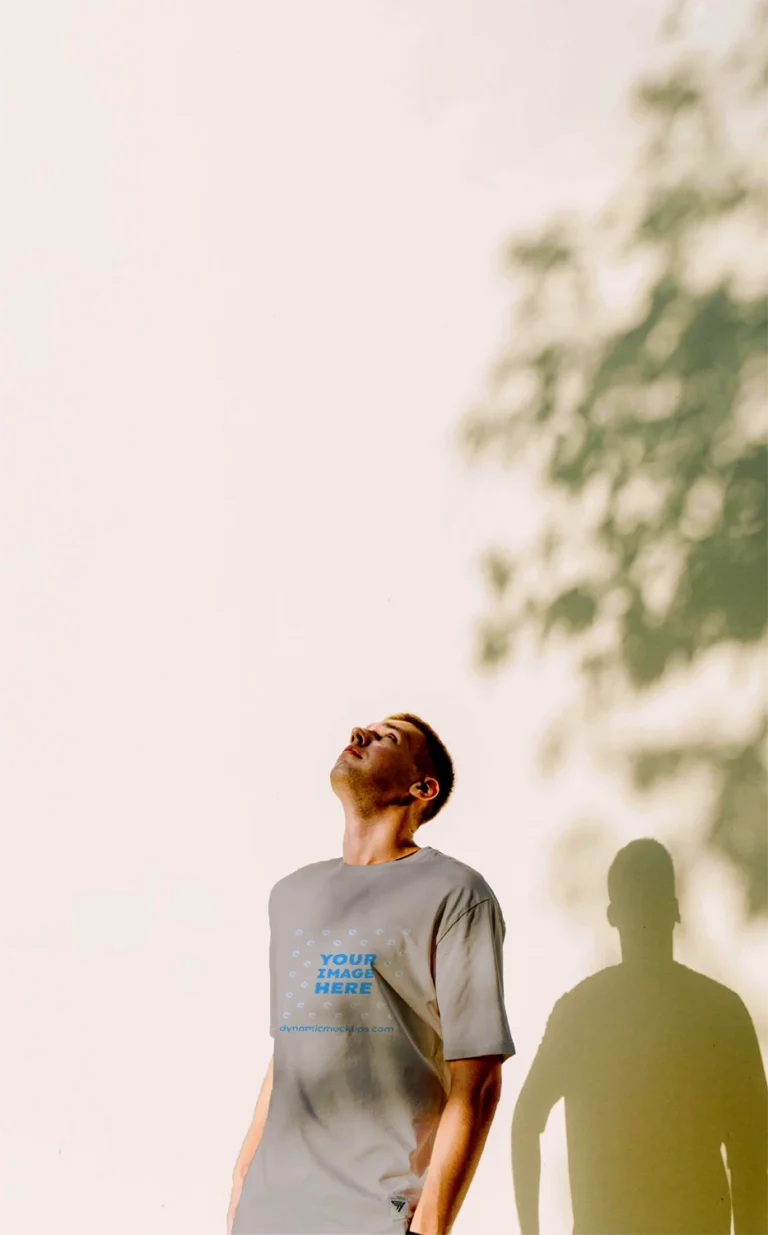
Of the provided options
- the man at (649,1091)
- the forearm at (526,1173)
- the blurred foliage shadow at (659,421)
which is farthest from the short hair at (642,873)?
the forearm at (526,1173)

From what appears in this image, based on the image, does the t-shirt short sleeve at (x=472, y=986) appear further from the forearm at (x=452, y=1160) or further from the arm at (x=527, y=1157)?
the arm at (x=527, y=1157)

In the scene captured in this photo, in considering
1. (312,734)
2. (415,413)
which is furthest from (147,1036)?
(415,413)

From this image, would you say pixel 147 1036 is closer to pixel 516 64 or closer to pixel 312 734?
pixel 312 734

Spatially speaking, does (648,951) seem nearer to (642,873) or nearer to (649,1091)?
(642,873)

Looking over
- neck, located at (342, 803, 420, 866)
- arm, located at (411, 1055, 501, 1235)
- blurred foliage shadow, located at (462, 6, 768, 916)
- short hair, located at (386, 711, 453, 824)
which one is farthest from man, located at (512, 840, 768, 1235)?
arm, located at (411, 1055, 501, 1235)

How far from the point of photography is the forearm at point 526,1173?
311 cm

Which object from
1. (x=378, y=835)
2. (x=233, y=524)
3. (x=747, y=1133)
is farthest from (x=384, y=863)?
(x=233, y=524)

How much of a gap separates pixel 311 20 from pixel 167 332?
113cm

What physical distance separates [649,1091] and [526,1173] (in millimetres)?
391

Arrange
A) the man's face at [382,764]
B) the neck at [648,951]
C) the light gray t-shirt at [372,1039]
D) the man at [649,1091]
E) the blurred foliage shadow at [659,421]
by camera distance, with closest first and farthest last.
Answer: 1. the light gray t-shirt at [372,1039]
2. the man's face at [382,764]
3. the man at [649,1091]
4. the neck at [648,951]
5. the blurred foliage shadow at [659,421]

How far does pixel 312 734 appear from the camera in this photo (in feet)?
12.3

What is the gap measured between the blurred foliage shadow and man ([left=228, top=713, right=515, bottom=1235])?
84 cm

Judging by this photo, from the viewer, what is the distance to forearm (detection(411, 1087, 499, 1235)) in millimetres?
2250

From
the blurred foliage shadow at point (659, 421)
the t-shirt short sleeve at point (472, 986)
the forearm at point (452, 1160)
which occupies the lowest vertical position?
the forearm at point (452, 1160)
